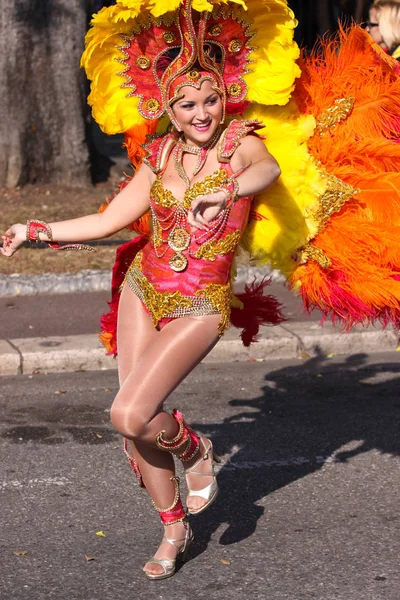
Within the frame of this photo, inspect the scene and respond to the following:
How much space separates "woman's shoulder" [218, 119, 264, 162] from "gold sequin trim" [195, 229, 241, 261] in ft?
0.96

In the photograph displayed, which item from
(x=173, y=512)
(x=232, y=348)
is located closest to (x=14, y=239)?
(x=173, y=512)

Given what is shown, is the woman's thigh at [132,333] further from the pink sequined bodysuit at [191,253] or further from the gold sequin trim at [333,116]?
the gold sequin trim at [333,116]

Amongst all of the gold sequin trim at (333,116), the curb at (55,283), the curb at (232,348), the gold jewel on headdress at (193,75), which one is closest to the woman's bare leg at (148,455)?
the gold jewel on headdress at (193,75)

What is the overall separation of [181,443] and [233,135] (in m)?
1.16

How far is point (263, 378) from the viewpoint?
23.6 ft

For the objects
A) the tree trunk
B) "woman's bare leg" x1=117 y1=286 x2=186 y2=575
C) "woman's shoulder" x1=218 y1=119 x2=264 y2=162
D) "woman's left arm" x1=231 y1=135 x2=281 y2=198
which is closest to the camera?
"woman's left arm" x1=231 y1=135 x2=281 y2=198

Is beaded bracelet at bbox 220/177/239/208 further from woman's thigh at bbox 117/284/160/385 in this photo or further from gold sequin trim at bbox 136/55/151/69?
gold sequin trim at bbox 136/55/151/69

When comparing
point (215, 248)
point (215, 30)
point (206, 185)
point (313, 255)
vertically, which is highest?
point (215, 30)

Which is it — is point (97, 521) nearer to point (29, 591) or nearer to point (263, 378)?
point (29, 591)

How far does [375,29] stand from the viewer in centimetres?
514

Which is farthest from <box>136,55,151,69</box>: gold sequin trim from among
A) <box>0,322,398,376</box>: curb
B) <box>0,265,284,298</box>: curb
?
<box>0,265,284,298</box>: curb

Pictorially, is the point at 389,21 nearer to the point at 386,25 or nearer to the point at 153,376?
the point at 386,25

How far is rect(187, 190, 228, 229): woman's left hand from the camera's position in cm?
372

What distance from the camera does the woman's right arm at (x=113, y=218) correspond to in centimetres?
423
